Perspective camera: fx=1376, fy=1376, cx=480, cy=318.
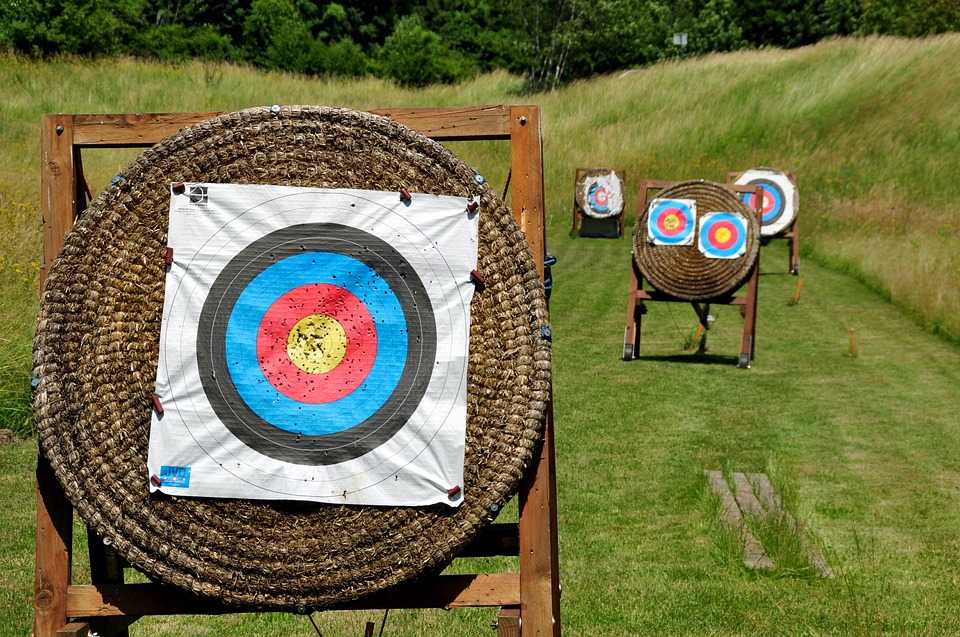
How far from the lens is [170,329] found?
3566 mm

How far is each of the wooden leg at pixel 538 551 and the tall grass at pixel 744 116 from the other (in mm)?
18732

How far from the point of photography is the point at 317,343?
365 centimetres

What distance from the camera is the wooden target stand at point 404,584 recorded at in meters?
3.52

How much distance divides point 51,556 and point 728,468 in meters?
4.79

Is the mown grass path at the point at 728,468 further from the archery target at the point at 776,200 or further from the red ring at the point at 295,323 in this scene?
the archery target at the point at 776,200

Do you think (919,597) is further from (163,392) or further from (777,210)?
(777,210)

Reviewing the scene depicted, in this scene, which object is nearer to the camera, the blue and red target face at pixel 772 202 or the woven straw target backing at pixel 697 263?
the woven straw target backing at pixel 697 263

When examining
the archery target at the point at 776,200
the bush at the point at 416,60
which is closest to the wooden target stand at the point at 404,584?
the archery target at the point at 776,200

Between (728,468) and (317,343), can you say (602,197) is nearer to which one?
(728,468)

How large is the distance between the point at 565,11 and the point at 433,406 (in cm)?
4873

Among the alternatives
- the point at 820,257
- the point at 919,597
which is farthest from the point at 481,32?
the point at 919,597

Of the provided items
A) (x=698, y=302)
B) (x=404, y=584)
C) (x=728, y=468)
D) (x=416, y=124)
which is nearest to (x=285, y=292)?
(x=416, y=124)

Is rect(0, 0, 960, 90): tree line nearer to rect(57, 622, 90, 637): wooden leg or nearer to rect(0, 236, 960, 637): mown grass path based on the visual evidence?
rect(0, 236, 960, 637): mown grass path

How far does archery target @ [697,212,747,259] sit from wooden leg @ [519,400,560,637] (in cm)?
968
